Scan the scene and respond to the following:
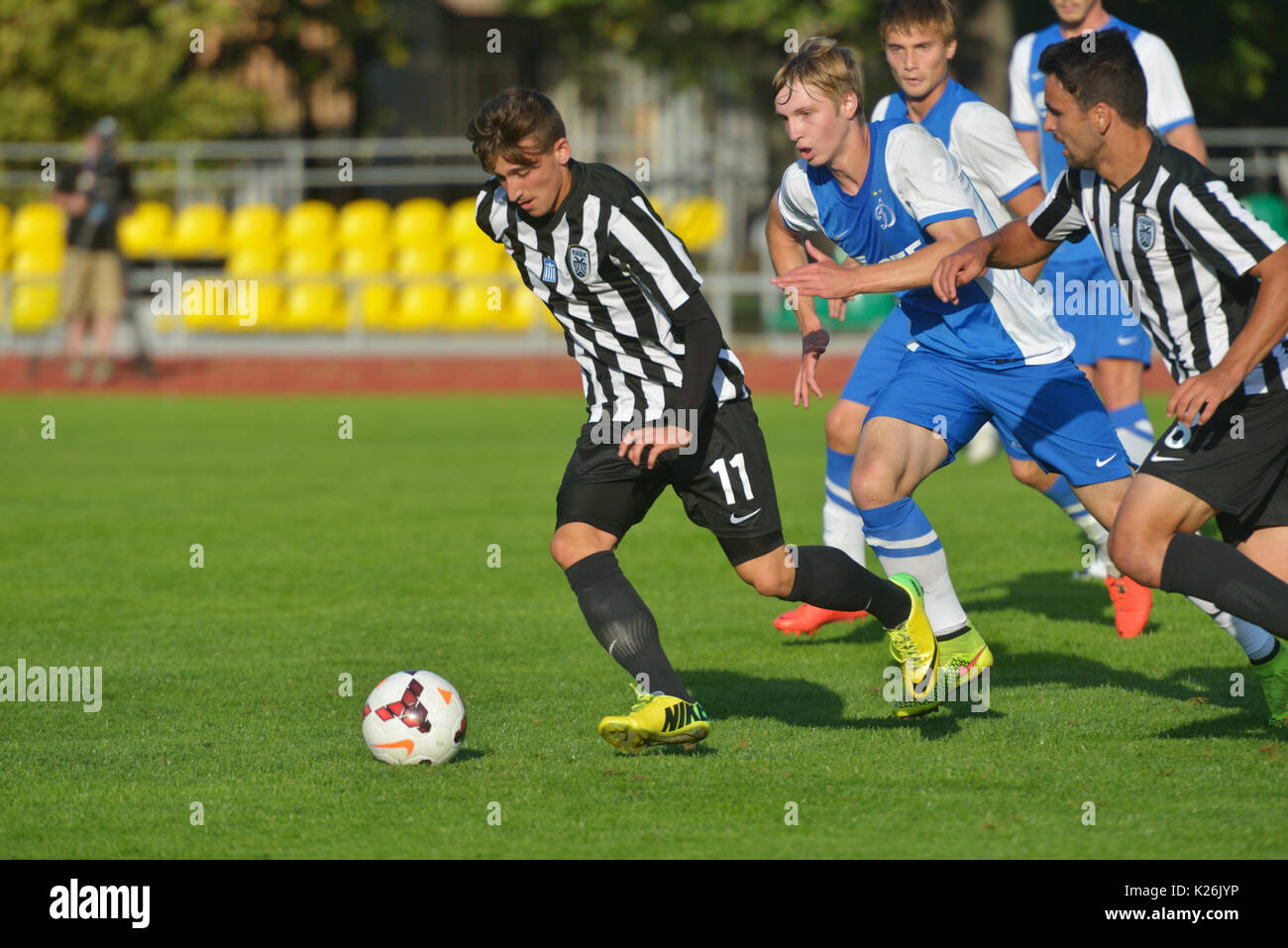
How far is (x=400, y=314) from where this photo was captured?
22.9m

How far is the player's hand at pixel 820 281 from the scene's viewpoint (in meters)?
4.99

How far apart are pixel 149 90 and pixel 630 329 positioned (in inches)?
945

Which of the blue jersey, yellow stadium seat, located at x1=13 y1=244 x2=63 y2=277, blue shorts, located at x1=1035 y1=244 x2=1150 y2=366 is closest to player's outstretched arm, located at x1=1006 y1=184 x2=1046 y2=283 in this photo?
the blue jersey

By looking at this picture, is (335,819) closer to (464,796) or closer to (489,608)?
(464,796)

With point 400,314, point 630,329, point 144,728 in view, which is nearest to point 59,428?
point 400,314

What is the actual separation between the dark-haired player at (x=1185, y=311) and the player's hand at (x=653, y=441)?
1.30 meters

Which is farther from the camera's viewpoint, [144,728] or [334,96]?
[334,96]

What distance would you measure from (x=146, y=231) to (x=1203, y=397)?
21.6 m

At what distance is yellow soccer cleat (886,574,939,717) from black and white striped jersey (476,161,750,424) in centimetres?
95

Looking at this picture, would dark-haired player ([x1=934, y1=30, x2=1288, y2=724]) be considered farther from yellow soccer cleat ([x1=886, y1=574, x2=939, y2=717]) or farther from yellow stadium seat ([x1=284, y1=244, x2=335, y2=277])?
yellow stadium seat ([x1=284, y1=244, x2=335, y2=277])

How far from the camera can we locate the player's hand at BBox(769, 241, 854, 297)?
499cm

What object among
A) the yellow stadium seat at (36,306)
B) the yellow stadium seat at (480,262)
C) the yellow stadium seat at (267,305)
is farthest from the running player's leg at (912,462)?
the yellow stadium seat at (36,306)
